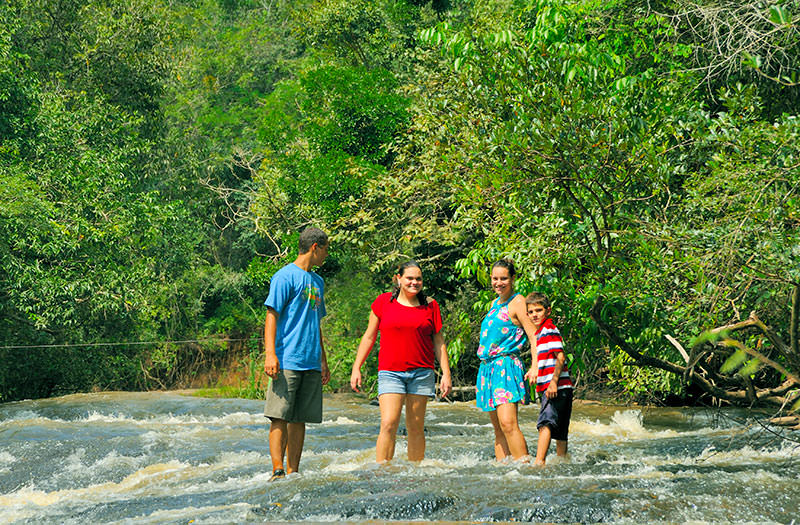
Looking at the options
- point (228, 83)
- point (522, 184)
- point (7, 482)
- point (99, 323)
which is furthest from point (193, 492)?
point (228, 83)

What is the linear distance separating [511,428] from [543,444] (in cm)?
34

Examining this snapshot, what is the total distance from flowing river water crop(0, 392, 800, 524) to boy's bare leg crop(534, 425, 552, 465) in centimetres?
11

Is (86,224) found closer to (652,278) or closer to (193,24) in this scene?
(652,278)

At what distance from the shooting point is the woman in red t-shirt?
671 cm

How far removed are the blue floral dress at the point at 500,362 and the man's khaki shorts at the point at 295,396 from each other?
1.33 m

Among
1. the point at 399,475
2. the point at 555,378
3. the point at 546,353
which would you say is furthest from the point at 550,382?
the point at 399,475

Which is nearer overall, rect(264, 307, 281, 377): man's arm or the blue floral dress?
rect(264, 307, 281, 377): man's arm

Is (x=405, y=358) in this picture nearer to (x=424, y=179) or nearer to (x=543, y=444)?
(x=543, y=444)

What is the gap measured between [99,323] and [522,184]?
647 inches

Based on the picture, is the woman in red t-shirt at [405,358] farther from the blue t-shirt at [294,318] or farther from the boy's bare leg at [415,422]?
the blue t-shirt at [294,318]

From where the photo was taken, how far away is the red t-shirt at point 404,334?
6723mm

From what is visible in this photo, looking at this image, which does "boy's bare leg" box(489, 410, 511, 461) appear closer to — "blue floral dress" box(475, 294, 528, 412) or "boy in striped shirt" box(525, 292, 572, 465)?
"blue floral dress" box(475, 294, 528, 412)

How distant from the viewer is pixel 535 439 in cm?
1067

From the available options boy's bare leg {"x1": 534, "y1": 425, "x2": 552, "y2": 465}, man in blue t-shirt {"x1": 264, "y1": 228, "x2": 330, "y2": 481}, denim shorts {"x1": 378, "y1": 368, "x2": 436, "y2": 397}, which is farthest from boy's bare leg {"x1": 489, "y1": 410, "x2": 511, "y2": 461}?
man in blue t-shirt {"x1": 264, "y1": 228, "x2": 330, "y2": 481}
